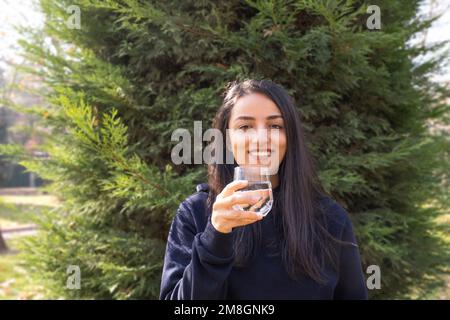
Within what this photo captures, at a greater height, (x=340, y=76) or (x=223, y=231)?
(x=340, y=76)

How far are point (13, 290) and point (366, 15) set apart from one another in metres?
6.08

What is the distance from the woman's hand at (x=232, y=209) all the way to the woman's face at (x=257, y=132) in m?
0.29

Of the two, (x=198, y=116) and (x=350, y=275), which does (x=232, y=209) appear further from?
(x=198, y=116)

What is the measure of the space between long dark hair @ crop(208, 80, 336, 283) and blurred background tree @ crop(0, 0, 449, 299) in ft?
2.88

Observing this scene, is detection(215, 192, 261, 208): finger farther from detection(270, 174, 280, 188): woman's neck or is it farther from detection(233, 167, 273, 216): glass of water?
detection(270, 174, 280, 188): woman's neck

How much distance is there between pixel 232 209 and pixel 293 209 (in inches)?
22.4

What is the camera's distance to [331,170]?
2.76m

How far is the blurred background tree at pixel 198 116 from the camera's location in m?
2.76

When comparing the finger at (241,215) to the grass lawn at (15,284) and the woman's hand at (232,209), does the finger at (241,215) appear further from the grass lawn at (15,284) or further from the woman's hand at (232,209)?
the grass lawn at (15,284)

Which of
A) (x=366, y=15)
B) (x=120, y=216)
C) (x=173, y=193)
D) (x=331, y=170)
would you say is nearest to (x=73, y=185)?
(x=120, y=216)

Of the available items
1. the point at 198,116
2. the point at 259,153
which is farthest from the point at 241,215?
the point at 198,116

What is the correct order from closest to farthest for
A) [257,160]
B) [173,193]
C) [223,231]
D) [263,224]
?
1. [223,231]
2. [257,160]
3. [263,224]
4. [173,193]
